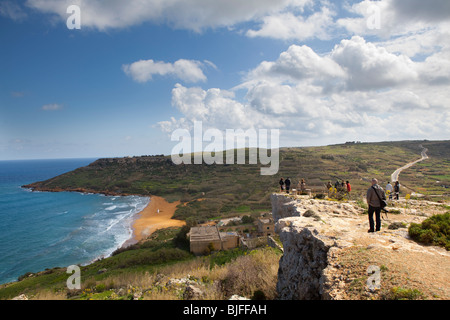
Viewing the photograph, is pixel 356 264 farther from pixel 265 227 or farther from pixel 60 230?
pixel 60 230

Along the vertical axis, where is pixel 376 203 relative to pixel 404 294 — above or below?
above

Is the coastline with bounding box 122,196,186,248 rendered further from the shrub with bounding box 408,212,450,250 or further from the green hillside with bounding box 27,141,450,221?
the shrub with bounding box 408,212,450,250

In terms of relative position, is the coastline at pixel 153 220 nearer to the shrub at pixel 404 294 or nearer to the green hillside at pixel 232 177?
the green hillside at pixel 232 177

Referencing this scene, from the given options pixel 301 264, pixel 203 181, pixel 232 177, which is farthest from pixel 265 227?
pixel 203 181

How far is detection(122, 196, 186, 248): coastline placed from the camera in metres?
37.0

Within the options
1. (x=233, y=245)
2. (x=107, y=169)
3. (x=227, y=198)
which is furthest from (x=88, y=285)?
(x=107, y=169)

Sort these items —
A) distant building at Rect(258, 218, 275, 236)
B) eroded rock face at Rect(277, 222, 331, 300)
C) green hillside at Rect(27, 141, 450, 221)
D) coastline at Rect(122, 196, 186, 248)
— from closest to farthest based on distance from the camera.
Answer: eroded rock face at Rect(277, 222, 331, 300) → distant building at Rect(258, 218, 275, 236) → coastline at Rect(122, 196, 186, 248) → green hillside at Rect(27, 141, 450, 221)

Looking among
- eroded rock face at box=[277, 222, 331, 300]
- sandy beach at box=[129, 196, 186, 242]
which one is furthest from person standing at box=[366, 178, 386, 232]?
sandy beach at box=[129, 196, 186, 242]

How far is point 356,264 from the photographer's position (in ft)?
14.9

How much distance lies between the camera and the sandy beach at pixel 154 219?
39.1 m

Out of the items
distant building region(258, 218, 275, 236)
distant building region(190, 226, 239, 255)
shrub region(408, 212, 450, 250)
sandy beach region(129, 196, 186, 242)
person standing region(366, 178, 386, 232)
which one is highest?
person standing region(366, 178, 386, 232)

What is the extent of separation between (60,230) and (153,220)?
53.1ft

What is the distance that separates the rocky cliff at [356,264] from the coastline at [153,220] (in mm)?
31571

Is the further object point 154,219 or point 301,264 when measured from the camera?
point 154,219
